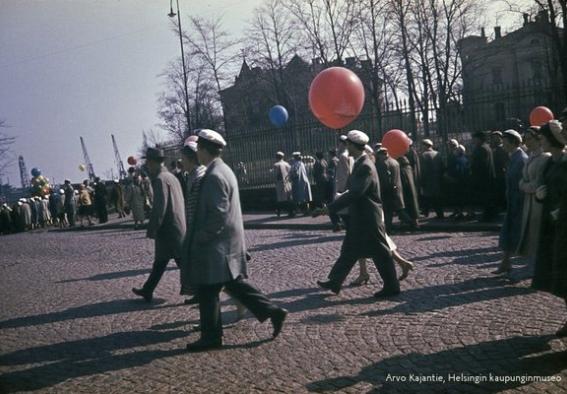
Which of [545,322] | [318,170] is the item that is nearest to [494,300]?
[545,322]

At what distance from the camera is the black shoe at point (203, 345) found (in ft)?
16.8

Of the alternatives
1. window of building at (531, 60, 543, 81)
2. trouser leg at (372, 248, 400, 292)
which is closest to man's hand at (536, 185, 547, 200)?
trouser leg at (372, 248, 400, 292)

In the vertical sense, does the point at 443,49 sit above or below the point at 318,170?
above

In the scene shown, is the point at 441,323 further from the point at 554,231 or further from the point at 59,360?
the point at 59,360

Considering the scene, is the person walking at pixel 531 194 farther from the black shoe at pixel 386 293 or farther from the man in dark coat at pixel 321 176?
the man in dark coat at pixel 321 176

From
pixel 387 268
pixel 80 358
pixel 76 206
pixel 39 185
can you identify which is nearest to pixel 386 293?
pixel 387 268

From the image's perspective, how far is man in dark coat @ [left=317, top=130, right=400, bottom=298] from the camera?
21.1 feet

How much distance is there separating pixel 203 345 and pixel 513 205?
416 centimetres

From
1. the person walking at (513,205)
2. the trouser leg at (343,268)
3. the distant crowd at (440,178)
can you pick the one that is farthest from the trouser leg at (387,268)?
the distant crowd at (440,178)

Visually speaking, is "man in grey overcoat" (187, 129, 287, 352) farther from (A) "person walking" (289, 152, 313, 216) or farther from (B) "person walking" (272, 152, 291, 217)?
(B) "person walking" (272, 152, 291, 217)

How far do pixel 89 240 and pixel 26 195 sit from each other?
18.5 metres

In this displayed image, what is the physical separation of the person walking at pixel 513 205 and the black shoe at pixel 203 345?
148 inches

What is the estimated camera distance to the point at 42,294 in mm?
8891

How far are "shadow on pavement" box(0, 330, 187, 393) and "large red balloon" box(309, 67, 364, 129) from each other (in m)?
4.81
